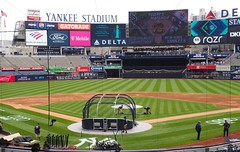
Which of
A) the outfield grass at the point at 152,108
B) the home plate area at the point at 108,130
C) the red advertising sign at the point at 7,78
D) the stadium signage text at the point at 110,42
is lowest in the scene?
the home plate area at the point at 108,130

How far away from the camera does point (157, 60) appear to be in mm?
77938

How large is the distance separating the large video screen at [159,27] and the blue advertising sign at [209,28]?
2.11 m

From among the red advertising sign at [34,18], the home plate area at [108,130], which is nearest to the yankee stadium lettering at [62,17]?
the red advertising sign at [34,18]

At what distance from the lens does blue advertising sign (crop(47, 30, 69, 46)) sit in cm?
7713

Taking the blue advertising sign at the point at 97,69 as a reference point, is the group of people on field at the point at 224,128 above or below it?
below

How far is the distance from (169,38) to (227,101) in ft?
132

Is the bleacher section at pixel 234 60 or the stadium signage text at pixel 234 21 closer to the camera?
the bleacher section at pixel 234 60

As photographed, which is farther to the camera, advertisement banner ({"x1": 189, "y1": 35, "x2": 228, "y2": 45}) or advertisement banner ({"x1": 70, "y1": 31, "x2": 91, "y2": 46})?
advertisement banner ({"x1": 70, "y1": 31, "x2": 91, "y2": 46})

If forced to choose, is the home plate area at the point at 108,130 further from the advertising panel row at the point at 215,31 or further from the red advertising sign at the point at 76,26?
the red advertising sign at the point at 76,26

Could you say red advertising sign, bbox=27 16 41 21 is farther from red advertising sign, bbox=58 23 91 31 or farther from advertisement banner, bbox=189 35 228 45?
advertisement banner, bbox=189 35 228 45

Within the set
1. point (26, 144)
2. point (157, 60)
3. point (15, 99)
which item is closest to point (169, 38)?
point (157, 60)

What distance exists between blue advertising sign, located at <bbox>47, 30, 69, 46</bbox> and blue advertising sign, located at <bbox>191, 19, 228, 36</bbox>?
3215 centimetres

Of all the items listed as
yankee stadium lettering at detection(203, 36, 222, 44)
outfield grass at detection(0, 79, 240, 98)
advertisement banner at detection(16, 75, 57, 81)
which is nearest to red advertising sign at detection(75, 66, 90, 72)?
advertisement banner at detection(16, 75, 57, 81)

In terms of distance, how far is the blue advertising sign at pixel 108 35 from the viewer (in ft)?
257
